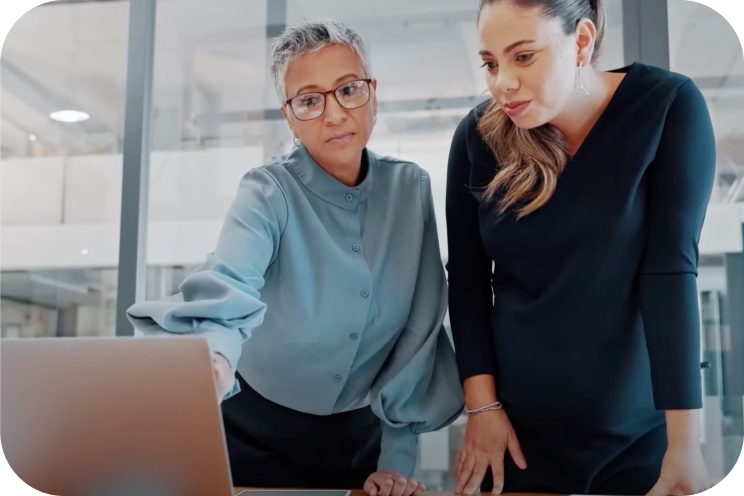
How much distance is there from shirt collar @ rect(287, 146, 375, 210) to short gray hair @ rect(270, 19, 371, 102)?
0.13m

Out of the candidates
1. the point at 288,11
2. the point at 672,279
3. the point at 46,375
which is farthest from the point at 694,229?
the point at 288,11

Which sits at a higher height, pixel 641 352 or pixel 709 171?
pixel 709 171

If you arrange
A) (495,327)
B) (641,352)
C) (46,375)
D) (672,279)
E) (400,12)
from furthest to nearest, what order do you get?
(400,12), (495,327), (641,352), (672,279), (46,375)

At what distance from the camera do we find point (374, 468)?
1589 mm

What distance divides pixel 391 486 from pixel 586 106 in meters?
0.78

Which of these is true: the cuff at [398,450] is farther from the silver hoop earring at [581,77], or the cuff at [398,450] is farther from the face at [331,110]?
the silver hoop earring at [581,77]

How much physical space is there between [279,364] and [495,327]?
431mm

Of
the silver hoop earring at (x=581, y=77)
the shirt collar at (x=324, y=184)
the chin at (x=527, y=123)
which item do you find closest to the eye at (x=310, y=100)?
the shirt collar at (x=324, y=184)

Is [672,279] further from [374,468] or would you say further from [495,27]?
[374,468]

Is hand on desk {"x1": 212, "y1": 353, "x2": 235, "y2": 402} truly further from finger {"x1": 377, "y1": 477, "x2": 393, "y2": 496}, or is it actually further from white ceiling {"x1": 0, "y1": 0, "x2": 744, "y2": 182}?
white ceiling {"x1": 0, "y1": 0, "x2": 744, "y2": 182}

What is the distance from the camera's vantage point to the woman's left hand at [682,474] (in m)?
1.16

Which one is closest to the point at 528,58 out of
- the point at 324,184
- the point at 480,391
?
the point at 324,184

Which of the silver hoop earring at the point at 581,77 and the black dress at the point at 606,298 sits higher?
the silver hoop earring at the point at 581,77

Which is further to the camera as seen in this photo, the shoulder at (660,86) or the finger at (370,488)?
the shoulder at (660,86)
